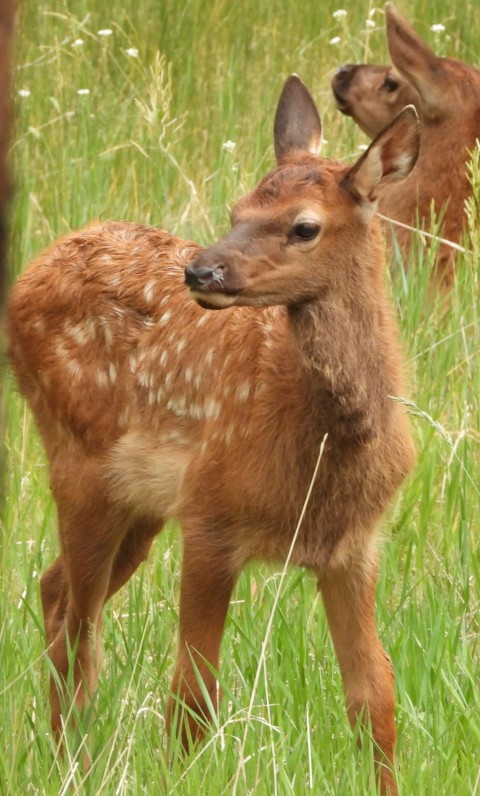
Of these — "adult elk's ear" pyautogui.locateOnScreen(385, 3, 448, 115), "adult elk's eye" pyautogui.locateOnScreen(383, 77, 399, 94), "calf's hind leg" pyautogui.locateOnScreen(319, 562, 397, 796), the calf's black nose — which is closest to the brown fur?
the calf's black nose

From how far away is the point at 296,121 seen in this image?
4125 millimetres

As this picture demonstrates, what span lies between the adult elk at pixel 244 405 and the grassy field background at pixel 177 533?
15cm

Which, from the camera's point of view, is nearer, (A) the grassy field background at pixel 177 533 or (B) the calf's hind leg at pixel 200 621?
(A) the grassy field background at pixel 177 533

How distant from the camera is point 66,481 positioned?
4141 millimetres

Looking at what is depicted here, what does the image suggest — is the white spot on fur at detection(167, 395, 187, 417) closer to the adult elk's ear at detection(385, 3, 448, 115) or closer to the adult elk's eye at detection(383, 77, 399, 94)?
the adult elk's ear at detection(385, 3, 448, 115)

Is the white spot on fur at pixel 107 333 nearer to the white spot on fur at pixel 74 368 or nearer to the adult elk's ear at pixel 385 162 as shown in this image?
the white spot on fur at pixel 74 368

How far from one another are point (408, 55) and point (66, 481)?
10.6ft

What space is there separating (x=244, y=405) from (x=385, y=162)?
2.35 feet

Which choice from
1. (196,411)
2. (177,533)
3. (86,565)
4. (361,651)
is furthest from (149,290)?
(361,651)

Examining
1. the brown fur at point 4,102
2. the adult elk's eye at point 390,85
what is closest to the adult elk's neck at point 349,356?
the brown fur at point 4,102

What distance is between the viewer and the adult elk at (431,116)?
21.3ft

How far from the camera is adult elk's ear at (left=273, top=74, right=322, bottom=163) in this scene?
4.10 meters

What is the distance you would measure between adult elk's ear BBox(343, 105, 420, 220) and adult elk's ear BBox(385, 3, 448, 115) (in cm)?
303

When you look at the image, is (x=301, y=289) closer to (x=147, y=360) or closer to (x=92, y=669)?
(x=147, y=360)
